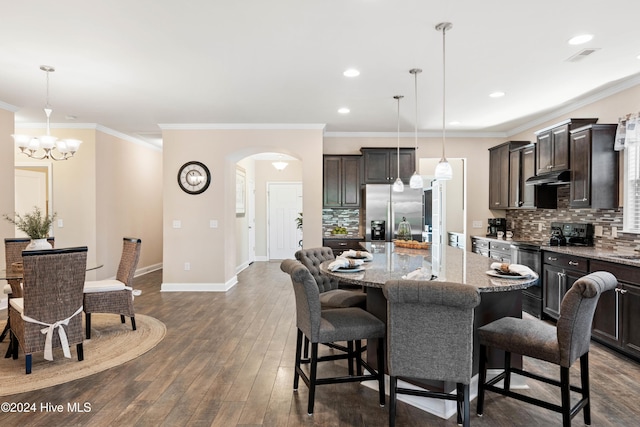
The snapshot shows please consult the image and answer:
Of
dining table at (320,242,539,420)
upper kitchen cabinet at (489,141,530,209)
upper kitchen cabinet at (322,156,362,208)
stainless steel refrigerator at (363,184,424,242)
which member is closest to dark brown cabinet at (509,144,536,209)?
upper kitchen cabinet at (489,141,530,209)

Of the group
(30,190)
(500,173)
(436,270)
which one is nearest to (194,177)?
(30,190)

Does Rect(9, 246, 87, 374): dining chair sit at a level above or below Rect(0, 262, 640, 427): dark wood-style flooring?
above

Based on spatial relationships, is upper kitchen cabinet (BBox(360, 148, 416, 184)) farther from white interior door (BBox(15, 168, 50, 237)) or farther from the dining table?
white interior door (BBox(15, 168, 50, 237))

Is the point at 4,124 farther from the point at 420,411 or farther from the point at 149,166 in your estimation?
the point at 420,411

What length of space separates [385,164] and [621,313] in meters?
3.86

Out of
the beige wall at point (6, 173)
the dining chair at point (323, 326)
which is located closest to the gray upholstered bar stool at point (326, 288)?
the dining chair at point (323, 326)

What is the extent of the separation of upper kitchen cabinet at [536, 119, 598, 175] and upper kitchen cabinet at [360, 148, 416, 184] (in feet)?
6.30

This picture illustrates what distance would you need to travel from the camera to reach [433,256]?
363cm

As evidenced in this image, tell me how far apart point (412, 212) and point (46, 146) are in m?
5.04

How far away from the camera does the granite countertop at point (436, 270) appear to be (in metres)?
2.29

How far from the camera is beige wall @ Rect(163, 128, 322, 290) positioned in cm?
621

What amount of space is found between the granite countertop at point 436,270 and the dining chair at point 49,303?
2089 millimetres

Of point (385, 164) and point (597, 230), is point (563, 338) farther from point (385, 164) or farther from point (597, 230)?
point (385, 164)

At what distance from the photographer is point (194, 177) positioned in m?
6.22
